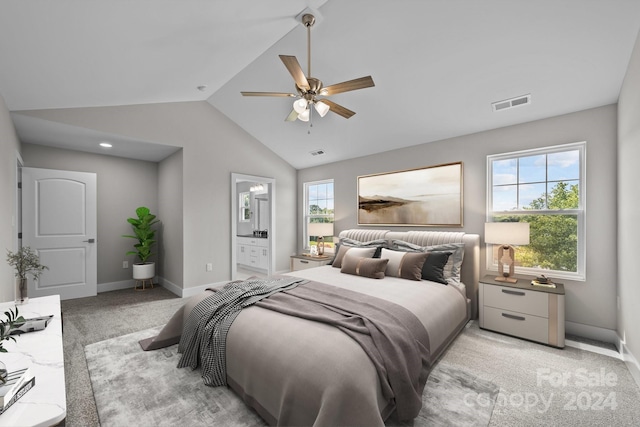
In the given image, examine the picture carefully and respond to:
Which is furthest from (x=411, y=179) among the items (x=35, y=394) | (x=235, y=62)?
(x=35, y=394)

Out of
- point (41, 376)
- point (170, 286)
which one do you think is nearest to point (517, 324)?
point (41, 376)

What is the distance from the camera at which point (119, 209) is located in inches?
197

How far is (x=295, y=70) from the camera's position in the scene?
2.12 meters

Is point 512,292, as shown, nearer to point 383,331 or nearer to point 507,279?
point 507,279

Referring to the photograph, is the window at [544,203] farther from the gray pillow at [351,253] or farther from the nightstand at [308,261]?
the nightstand at [308,261]

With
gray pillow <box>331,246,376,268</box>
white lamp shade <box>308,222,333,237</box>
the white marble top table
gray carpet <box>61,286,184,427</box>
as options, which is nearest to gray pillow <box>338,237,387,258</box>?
gray pillow <box>331,246,376,268</box>

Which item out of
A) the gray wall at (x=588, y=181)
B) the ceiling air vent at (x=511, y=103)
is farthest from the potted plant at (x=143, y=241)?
the ceiling air vent at (x=511, y=103)

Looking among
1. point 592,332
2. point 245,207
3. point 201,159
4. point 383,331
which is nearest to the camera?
point 383,331

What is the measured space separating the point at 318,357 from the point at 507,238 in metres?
2.54

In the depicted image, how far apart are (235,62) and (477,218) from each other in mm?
3472

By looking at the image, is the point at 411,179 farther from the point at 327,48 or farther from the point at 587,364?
the point at 587,364

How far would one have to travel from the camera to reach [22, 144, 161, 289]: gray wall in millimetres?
4703

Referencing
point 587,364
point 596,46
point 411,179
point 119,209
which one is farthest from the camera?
point 119,209

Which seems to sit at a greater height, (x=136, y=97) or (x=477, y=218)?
(x=136, y=97)
